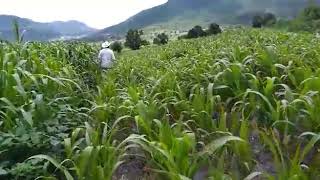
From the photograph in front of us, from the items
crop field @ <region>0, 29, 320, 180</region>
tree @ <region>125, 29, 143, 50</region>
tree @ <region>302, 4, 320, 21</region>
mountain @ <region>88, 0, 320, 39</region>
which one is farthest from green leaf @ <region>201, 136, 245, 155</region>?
mountain @ <region>88, 0, 320, 39</region>

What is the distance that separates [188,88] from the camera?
4.11 m

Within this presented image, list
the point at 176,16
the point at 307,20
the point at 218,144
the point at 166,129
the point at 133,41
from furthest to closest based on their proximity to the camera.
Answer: the point at 176,16
the point at 133,41
the point at 307,20
the point at 166,129
the point at 218,144

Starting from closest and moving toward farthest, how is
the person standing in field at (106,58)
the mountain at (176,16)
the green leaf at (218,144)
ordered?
1. the green leaf at (218,144)
2. the person standing in field at (106,58)
3. the mountain at (176,16)

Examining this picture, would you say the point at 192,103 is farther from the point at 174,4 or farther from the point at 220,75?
the point at 174,4

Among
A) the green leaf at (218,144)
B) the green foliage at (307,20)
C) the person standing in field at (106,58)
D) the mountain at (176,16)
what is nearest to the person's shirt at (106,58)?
the person standing in field at (106,58)

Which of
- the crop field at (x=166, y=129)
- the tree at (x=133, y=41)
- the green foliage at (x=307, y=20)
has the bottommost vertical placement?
the tree at (x=133, y=41)

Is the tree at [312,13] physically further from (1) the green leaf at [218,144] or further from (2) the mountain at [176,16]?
(2) the mountain at [176,16]

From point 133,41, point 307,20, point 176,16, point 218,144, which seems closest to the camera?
point 218,144

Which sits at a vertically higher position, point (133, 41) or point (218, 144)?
point (218, 144)

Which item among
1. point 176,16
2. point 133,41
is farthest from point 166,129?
point 176,16

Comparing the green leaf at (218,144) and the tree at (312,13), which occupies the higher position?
the green leaf at (218,144)

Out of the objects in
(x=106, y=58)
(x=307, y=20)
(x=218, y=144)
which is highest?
(x=218, y=144)

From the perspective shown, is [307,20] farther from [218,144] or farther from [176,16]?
Result: [176,16]

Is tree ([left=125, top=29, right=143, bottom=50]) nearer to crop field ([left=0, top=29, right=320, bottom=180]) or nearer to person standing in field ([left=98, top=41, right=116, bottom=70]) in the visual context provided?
person standing in field ([left=98, top=41, right=116, bottom=70])
